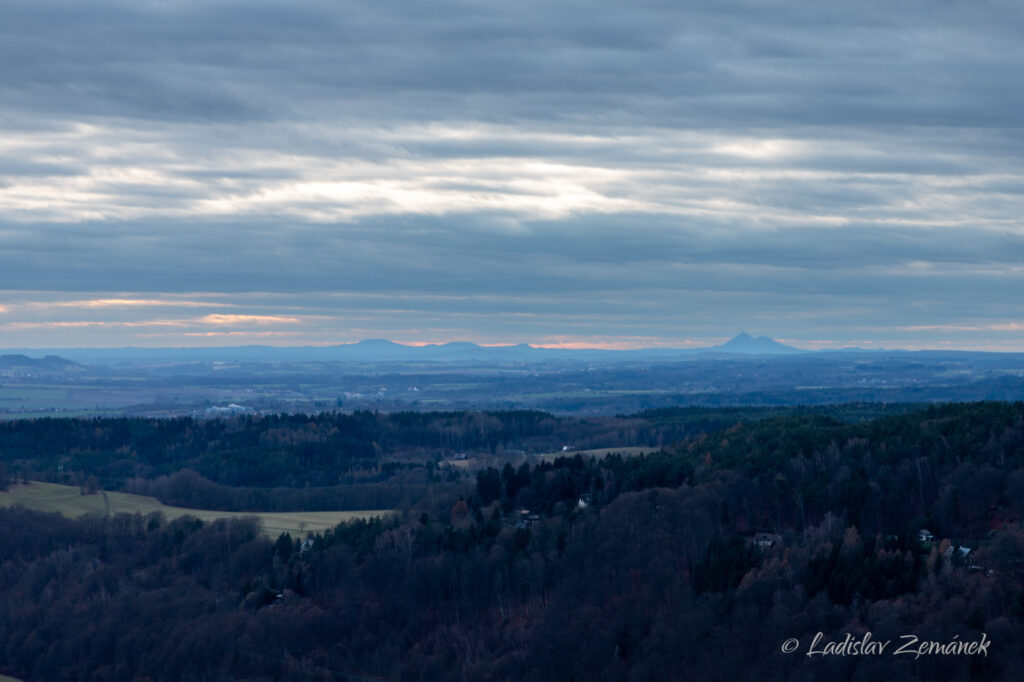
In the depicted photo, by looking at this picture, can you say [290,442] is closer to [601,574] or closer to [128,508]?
[128,508]

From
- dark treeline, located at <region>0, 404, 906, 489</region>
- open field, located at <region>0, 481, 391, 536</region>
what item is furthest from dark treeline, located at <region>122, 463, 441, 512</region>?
dark treeline, located at <region>0, 404, 906, 489</region>

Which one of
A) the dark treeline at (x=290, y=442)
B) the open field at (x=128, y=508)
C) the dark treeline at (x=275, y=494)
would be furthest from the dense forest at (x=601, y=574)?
the dark treeline at (x=290, y=442)

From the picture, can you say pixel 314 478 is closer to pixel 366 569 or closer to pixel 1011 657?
pixel 366 569

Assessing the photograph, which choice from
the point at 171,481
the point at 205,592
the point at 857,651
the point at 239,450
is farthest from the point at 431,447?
the point at 857,651

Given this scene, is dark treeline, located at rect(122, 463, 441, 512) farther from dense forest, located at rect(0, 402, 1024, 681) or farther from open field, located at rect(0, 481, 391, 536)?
dense forest, located at rect(0, 402, 1024, 681)

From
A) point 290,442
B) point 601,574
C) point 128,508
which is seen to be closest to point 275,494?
point 128,508
